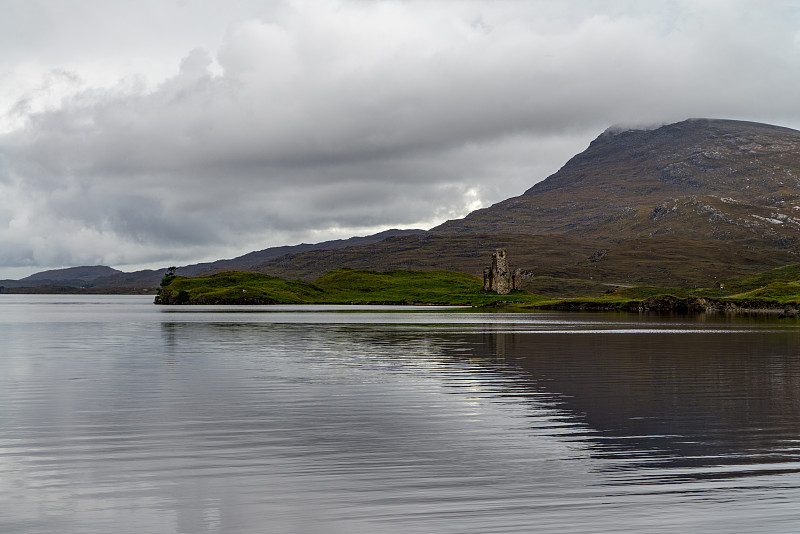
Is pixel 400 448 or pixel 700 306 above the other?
pixel 700 306

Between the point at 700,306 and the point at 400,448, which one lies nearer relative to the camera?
the point at 400,448

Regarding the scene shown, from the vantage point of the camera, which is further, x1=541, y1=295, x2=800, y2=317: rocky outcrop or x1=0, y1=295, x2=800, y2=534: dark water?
x1=541, y1=295, x2=800, y2=317: rocky outcrop

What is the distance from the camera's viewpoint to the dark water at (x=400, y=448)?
16.6 metres

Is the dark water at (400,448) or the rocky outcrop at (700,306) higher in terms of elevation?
the rocky outcrop at (700,306)

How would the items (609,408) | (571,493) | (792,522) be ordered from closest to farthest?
1. (792,522)
2. (571,493)
3. (609,408)

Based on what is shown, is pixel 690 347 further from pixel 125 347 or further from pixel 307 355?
pixel 125 347

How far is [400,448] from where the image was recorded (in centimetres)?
2392

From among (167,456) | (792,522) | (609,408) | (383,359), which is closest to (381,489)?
(167,456)

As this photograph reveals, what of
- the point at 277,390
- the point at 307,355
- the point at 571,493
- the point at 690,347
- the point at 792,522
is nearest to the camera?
the point at 792,522

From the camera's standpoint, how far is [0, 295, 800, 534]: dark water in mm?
16625

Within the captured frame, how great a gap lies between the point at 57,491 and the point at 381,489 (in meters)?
7.61

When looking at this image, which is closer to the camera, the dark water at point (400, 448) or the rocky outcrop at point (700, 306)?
the dark water at point (400, 448)

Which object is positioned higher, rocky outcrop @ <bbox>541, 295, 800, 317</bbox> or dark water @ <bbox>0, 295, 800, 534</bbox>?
rocky outcrop @ <bbox>541, 295, 800, 317</bbox>

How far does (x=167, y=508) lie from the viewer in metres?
17.1
